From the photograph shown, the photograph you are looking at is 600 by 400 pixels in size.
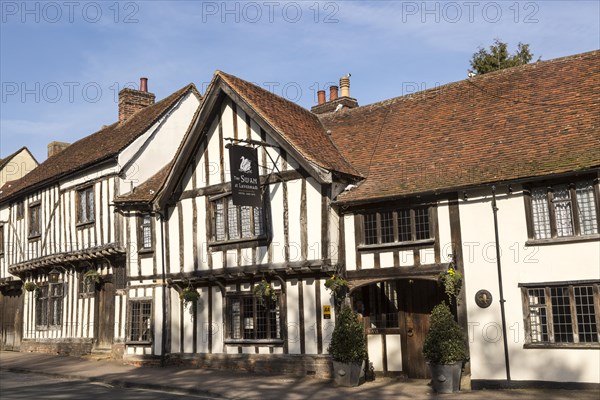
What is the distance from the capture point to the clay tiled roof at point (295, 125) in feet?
55.3

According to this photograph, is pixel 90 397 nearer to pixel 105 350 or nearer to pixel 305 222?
pixel 305 222

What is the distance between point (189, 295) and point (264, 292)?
272 centimetres

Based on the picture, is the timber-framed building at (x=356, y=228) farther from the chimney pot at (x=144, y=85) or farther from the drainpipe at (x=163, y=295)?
the chimney pot at (x=144, y=85)

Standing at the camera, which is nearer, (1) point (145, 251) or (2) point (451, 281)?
(2) point (451, 281)

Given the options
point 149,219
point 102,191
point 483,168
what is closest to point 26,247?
point 102,191

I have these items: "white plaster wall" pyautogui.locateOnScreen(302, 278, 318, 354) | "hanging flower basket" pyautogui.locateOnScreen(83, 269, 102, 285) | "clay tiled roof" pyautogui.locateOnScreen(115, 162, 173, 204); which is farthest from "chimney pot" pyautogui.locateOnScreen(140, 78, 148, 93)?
"white plaster wall" pyautogui.locateOnScreen(302, 278, 318, 354)

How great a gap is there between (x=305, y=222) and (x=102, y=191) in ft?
28.4

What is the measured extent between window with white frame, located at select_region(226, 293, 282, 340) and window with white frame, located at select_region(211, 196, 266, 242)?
1.70m

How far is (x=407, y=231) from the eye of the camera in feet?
51.3

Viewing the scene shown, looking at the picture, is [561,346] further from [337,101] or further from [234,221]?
[337,101]

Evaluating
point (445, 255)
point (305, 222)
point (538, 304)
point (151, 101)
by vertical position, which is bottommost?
point (538, 304)

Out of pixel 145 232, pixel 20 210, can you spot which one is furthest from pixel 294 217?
pixel 20 210

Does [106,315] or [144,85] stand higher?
[144,85]

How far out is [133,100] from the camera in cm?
2670
